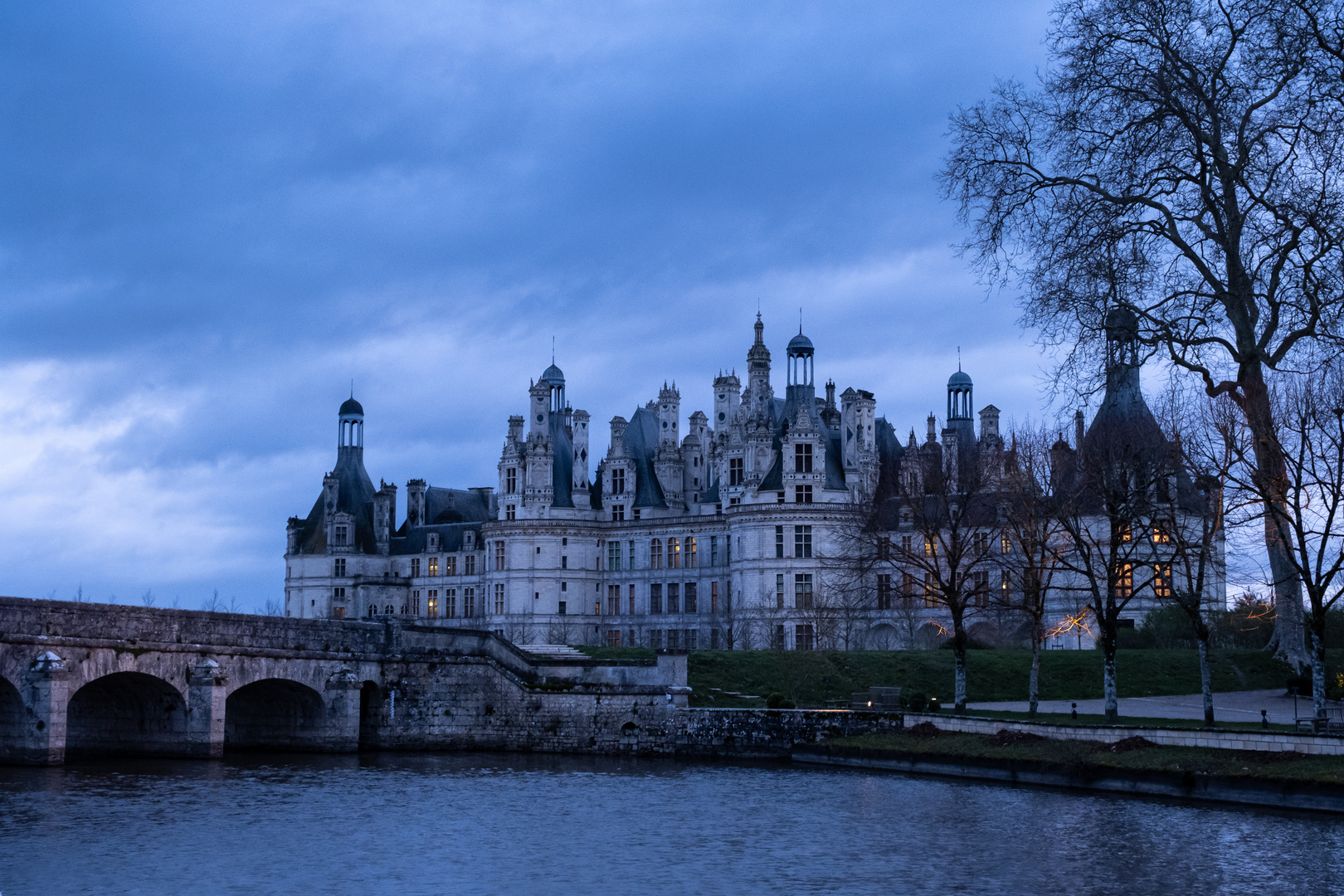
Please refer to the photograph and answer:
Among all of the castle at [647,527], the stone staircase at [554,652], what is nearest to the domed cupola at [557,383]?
the castle at [647,527]

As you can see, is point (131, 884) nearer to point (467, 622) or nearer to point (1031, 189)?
point (1031, 189)

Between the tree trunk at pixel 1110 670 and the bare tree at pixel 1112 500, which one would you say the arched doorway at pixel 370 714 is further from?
the tree trunk at pixel 1110 670

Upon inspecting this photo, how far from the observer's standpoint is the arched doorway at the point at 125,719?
4634 cm

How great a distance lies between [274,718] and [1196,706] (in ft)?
104

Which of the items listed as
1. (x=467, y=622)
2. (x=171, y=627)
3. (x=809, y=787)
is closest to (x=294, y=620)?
(x=171, y=627)

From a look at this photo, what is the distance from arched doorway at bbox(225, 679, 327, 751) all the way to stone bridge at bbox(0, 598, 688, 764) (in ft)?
0.17

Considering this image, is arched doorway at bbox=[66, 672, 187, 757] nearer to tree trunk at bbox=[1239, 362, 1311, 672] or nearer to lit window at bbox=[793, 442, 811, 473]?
tree trunk at bbox=[1239, 362, 1311, 672]

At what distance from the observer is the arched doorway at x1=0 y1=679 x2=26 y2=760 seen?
41031 mm

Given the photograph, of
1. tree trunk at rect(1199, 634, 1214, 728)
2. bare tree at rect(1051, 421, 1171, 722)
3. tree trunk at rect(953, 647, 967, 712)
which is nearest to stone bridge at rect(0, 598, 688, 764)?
tree trunk at rect(953, 647, 967, 712)

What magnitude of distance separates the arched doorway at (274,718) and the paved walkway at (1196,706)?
2301 cm

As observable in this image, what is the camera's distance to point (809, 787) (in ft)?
133

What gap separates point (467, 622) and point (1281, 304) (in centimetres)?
7768

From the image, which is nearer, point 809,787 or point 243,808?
point 243,808

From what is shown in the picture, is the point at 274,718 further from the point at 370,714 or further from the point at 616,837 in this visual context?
the point at 616,837
